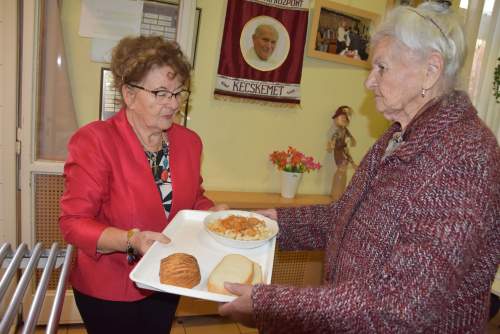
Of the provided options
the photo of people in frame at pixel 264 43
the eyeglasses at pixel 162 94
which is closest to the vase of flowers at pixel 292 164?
the photo of people in frame at pixel 264 43

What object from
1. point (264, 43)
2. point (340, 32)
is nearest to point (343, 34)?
point (340, 32)

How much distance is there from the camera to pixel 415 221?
0.77 m

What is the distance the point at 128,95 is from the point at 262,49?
1.08 meters

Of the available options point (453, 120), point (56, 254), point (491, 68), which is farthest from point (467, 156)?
point (491, 68)

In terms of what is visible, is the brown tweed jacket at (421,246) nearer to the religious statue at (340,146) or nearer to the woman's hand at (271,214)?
the woman's hand at (271,214)

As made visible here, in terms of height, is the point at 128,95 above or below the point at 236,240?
above

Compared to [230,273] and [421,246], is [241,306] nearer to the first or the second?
[230,273]

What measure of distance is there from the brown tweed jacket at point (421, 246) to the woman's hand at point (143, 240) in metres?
0.38

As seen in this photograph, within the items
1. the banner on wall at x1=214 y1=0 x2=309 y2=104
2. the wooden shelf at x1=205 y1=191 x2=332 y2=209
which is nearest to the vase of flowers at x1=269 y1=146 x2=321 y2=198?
the wooden shelf at x1=205 y1=191 x2=332 y2=209

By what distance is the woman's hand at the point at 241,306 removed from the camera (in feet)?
2.97

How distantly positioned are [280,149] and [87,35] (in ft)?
4.19

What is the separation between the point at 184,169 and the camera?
1405 millimetres

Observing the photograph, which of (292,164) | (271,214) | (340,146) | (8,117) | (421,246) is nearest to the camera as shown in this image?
(421,246)

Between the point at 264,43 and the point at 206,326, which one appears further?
the point at 206,326
